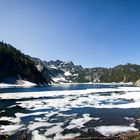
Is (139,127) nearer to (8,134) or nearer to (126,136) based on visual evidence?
(126,136)

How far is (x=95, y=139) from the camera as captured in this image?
31.7m

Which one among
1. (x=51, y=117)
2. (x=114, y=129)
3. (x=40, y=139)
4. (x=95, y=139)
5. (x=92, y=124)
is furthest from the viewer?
(x=51, y=117)


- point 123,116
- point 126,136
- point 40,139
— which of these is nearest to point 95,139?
point 126,136

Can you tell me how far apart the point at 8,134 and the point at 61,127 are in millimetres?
8347

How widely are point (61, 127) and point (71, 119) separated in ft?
24.8

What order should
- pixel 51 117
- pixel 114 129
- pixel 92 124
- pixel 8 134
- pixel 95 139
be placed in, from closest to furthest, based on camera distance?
pixel 95 139
pixel 8 134
pixel 114 129
pixel 92 124
pixel 51 117

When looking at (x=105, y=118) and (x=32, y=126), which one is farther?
(x=105, y=118)

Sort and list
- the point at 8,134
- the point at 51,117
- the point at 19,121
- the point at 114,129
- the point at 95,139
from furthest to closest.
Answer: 1. the point at 51,117
2. the point at 19,121
3. the point at 114,129
4. the point at 8,134
5. the point at 95,139

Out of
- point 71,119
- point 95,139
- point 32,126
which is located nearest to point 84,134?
point 95,139

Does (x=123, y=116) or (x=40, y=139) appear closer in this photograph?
(x=40, y=139)

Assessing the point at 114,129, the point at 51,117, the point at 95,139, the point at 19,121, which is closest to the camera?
the point at 95,139

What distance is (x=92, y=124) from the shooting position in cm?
4400

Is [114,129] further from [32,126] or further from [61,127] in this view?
[32,126]

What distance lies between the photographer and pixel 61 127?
136 ft
